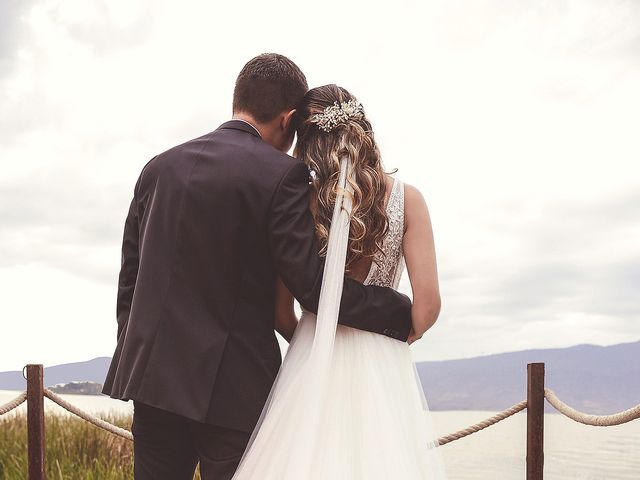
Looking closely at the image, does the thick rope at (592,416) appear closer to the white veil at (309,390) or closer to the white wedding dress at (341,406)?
Result: the white wedding dress at (341,406)

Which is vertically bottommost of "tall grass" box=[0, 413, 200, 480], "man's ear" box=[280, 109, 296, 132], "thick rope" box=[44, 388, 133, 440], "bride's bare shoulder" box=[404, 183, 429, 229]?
"tall grass" box=[0, 413, 200, 480]

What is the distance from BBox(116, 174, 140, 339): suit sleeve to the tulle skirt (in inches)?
25.2

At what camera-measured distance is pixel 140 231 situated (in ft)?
8.54

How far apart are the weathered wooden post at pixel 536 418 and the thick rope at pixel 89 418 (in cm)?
271

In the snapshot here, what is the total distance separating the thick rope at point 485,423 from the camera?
15.0 ft

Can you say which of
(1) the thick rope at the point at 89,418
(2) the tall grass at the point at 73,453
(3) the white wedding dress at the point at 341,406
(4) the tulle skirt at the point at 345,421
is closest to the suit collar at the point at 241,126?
(3) the white wedding dress at the point at 341,406

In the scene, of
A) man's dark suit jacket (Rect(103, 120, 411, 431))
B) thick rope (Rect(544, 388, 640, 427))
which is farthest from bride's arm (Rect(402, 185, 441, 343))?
thick rope (Rect(544, 388, 640, 427))

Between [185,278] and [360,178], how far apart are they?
0.71m

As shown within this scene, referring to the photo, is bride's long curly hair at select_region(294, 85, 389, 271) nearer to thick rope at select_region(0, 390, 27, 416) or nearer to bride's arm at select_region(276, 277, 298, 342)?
bride's arm at select_region(276, 277, 298, 342)

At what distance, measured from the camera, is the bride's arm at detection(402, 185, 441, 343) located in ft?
8.50

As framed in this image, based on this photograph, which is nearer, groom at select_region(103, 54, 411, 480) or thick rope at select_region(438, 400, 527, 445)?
groom at select_region(103, 54, 411, 480)

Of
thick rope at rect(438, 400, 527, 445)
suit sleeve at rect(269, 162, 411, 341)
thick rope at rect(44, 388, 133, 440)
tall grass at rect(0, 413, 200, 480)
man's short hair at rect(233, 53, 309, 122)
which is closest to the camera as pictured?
suit sleeve at rect(269, 162, 411, 341)

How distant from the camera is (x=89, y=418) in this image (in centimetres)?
495

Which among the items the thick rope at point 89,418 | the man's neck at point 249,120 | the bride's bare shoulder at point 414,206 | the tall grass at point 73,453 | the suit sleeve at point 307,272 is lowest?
the tall grass at point 73,453
